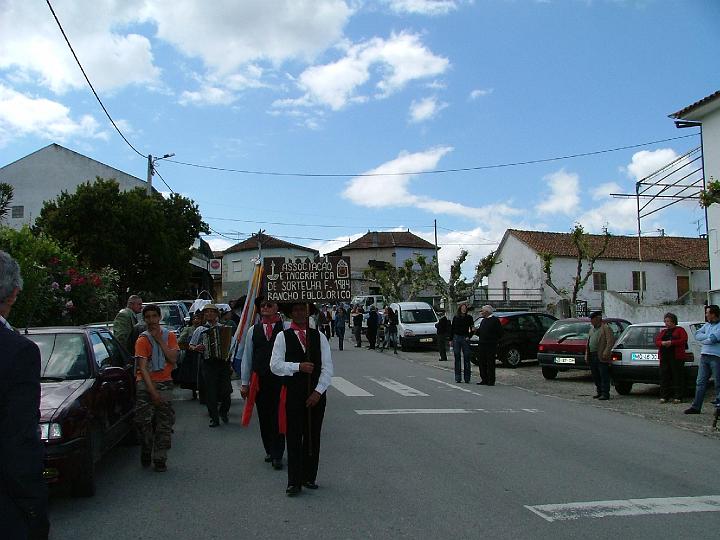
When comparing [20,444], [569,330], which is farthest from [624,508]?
[569,330]

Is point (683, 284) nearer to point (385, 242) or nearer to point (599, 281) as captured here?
point (599, 281)

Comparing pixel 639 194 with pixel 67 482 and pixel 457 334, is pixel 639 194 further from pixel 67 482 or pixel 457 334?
pixel 67 482

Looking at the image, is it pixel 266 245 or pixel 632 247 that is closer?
pixel 632 247

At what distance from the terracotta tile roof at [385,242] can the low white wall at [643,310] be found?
50385 millimetres

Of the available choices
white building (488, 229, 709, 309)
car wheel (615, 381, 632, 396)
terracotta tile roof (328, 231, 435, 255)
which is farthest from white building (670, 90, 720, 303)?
terracotta tile roof (328, 231, 435, 255)

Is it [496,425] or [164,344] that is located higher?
[164,344]

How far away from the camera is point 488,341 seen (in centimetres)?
1460

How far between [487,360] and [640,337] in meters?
3.20

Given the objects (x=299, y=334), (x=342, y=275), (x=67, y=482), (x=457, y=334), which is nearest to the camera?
(x=67, y=482)

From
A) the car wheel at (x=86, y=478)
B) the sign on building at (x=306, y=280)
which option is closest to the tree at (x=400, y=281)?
the sign on building at (x=306, y=280)

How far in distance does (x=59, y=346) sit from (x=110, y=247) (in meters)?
20.4

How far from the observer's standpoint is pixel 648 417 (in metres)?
10.8

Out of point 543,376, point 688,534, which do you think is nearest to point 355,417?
point 688,534

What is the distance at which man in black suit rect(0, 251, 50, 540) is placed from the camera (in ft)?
8.09
